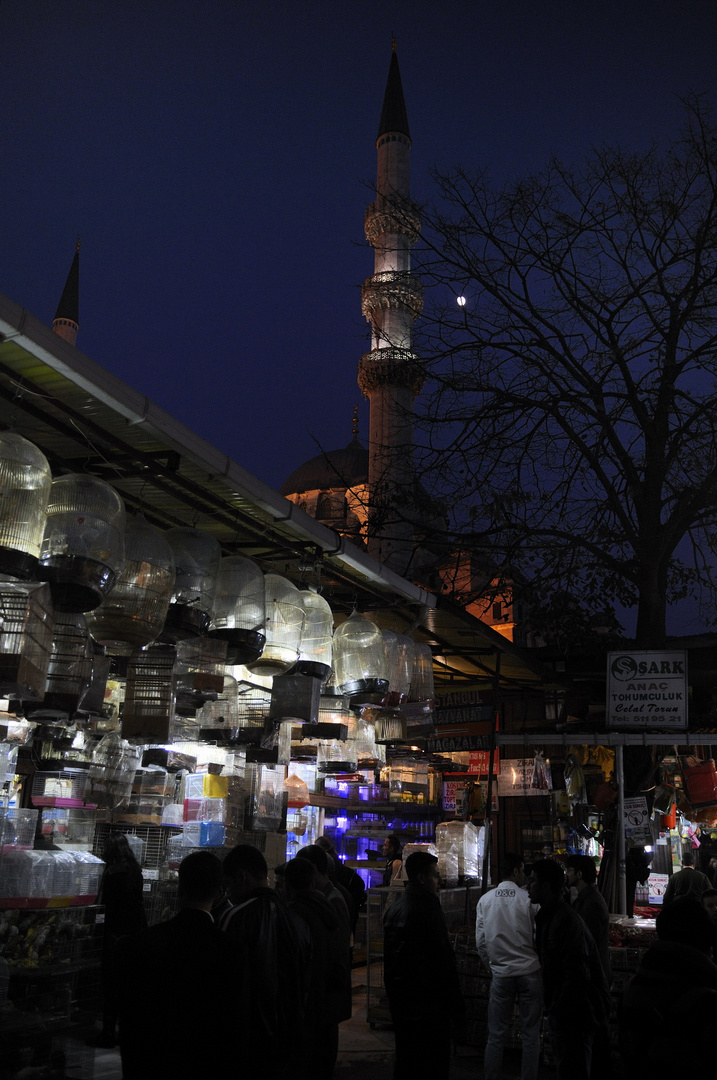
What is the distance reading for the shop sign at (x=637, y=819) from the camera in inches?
309

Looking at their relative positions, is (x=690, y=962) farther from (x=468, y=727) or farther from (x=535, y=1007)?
(x=468, y=727)

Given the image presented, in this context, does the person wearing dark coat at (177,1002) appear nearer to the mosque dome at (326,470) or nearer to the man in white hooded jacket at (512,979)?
the man in white hooded jacket at (512,979)

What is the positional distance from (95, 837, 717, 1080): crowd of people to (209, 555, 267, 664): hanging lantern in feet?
3.63

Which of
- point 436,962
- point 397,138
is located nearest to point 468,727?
point 436,962

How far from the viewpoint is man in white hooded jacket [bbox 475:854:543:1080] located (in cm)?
536

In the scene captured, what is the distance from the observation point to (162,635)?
424cm

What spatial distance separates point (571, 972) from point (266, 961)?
7.02ft

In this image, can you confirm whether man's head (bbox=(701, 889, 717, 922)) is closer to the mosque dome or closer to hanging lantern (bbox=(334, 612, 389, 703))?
hanging lantern (bbox=(334, 612, 389, 703))

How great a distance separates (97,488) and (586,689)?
8.17 m

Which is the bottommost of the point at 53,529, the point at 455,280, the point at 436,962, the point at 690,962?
the point at 436,962

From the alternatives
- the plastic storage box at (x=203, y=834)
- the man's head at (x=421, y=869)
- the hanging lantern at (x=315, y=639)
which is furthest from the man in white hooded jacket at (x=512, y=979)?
the plastic storage box at (x=203, y=834)

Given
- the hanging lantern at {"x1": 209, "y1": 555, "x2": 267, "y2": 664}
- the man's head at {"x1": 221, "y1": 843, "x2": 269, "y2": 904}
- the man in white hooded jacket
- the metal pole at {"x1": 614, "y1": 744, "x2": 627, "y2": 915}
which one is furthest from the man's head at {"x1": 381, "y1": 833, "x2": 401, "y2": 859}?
the man's head at {"x1": 221, "y1": 843, "x2": 269, "y2": 904}

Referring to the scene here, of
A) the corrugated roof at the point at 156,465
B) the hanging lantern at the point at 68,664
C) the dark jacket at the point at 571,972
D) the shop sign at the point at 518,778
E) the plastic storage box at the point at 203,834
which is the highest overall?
the corrugated roof at the point at 156,465

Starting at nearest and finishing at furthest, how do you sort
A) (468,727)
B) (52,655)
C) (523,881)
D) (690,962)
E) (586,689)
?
(690,962) → (52,655) → (523,881) → (586,689) → (468,727)
